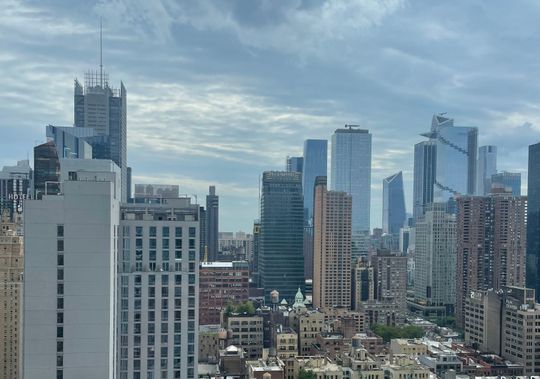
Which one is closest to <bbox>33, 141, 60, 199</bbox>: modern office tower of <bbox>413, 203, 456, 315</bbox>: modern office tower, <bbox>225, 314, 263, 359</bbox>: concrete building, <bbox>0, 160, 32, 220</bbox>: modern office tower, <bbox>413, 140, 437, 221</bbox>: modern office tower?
<bbox>0, 160, 32, 220</bbox>: modern office tower

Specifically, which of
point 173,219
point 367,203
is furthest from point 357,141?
point 173,219

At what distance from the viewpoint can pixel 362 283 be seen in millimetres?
78562

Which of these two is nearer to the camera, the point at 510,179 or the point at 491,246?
the point at 491,246

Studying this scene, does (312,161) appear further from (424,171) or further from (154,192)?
(154,192)

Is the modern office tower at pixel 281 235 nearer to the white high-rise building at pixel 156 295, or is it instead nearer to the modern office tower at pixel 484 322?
the modern office tower at pixel 484 322

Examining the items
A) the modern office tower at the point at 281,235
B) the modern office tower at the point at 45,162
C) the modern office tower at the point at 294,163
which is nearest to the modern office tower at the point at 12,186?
the modern office tower at the point at 45,162

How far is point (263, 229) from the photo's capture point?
86.0 m

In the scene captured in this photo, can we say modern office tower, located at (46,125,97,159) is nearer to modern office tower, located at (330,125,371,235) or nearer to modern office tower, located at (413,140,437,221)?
modern office tower, located at (330,125,371,235)

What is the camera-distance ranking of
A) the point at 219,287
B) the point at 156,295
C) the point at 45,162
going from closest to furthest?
the point at 156,295 < the point at 219,287 < the point at 45,162

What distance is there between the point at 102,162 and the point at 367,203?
171 metres

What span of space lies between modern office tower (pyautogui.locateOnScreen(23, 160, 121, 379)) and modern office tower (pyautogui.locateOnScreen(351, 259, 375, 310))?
59149mm

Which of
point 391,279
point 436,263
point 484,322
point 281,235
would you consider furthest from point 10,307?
point 436,263

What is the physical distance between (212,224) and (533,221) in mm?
58515

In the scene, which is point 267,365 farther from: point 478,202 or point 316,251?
point 478,202
